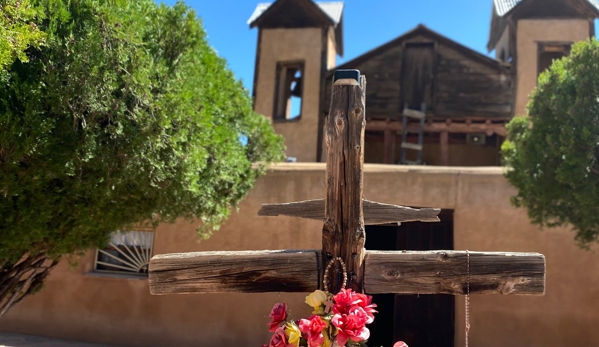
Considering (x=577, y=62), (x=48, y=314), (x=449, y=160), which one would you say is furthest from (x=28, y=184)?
(x=449, y=160)

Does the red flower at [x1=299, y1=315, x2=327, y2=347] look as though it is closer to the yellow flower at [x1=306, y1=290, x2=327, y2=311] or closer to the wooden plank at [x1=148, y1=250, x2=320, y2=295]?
the yellow flower at [x1=306, y1=290, x2=327, y2=311]

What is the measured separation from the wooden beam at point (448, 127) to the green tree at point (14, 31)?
11745 millimetres

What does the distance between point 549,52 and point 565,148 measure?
10172 millimetres

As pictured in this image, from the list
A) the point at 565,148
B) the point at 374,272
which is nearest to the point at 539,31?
the point at 565,148

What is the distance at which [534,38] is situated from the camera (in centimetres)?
1398

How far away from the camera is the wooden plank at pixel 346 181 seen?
2654 mm

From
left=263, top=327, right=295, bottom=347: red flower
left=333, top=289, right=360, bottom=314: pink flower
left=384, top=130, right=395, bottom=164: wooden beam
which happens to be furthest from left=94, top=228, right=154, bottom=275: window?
left=384, top=130, right=395, bottom=164: wooden beam

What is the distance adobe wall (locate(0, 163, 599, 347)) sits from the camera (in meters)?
7.20

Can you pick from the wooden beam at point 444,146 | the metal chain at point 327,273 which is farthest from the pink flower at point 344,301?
the wooden beam at point 444,146

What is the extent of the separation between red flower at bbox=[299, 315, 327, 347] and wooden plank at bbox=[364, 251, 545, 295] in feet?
1.39

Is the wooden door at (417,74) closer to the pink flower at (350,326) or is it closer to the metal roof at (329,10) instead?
the metal roof at (329,10)

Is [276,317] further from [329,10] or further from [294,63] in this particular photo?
[329,10]

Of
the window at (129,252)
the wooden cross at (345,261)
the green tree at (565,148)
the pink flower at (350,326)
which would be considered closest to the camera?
the pink flower at (350,326)

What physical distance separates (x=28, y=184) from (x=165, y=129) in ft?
4.39
